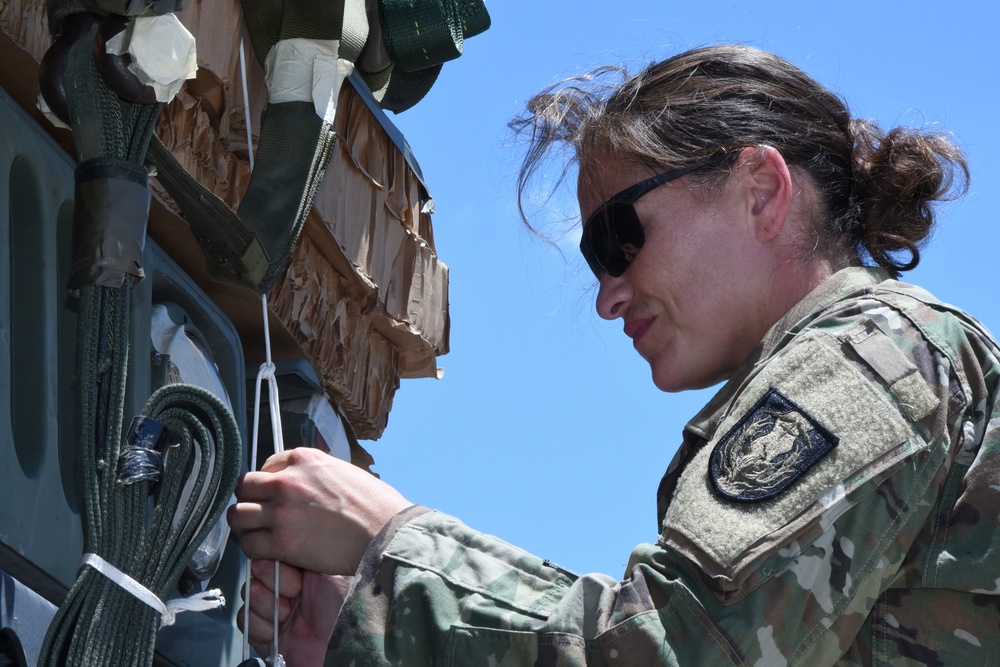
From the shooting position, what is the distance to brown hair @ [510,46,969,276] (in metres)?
2.14

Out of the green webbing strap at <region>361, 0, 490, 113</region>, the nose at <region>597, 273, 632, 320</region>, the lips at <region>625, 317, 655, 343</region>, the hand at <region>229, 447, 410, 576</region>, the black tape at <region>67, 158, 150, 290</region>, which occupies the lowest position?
the hand at <region>229, 447, 410, 576</region>

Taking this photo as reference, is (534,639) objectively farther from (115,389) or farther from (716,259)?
(716,259)

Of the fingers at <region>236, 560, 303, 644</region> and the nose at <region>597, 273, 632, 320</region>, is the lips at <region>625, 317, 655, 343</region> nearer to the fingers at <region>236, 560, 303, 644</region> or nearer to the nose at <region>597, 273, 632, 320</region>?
the nose at <region>597, 273, 632, 320</region>

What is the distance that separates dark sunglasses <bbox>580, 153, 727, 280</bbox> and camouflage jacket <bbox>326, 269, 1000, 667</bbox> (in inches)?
18.7

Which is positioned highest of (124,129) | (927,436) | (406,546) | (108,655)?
(124,129)

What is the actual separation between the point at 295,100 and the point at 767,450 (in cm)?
107

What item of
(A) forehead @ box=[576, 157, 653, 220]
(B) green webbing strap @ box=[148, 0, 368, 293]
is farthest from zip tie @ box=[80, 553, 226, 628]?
(A) forehead @ box=[576, 157, 653, 220]

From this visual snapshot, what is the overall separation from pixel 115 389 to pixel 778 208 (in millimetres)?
970

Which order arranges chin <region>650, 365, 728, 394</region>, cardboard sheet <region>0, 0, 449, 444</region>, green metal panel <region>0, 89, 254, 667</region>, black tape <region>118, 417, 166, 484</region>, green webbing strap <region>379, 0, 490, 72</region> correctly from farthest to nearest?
green webbing strap <region>379, 0, 490, 72</region>
cardboard sheet <region>0, 0, 449, 444</region>
chin <region>650, 365, 728, 394</region>
green metal panel <region>0, 89, 254, 667</region>
black tape <region>118, 417, 166, 484</region>

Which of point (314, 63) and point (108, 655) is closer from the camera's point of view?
point (108, 655)

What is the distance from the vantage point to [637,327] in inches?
85.3

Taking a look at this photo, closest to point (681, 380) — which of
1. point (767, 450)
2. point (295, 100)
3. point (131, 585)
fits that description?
point (767, 450)

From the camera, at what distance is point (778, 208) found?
2064 mm

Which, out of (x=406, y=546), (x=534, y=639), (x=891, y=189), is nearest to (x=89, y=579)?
(x=406, y=546)
